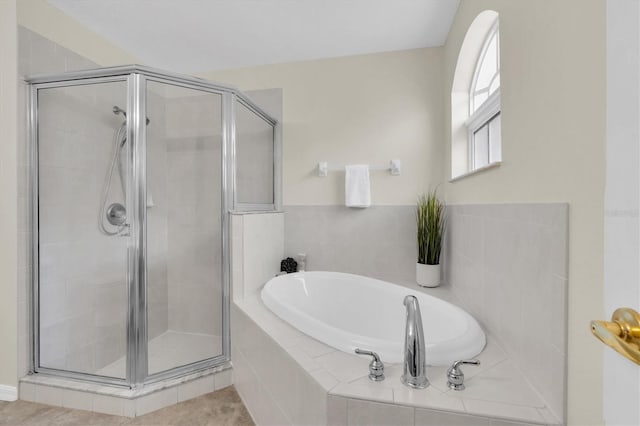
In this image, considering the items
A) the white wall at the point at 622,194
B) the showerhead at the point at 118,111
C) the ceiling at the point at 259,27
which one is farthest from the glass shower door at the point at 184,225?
the white wall at the point at 622,194

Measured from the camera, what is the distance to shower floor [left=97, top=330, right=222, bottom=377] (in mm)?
1627

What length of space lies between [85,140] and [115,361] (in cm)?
130

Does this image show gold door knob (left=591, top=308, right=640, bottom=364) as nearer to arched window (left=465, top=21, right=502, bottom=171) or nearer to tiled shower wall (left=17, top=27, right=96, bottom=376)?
arched window (left=465, top=21, right=502, bottom=171)

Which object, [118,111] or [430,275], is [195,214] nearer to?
[118,111]

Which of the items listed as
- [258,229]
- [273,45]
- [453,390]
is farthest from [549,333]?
[273,45]

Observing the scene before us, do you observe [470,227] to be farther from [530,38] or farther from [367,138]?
[367,138]

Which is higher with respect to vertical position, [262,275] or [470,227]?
[470,227]

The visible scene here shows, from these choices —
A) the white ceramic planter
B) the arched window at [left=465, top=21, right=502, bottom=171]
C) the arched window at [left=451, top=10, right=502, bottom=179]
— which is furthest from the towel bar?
the white ceramic planter

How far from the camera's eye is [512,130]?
1.15m

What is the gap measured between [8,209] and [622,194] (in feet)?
8.14

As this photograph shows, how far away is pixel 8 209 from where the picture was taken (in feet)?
5.34

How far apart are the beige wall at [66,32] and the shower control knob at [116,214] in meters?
1.11

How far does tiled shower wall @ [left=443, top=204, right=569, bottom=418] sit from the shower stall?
1.45m

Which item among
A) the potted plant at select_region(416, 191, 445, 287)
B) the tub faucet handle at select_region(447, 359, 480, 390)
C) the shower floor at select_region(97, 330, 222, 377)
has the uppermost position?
the potted plant at select_region(416, 191, 445, 287)
